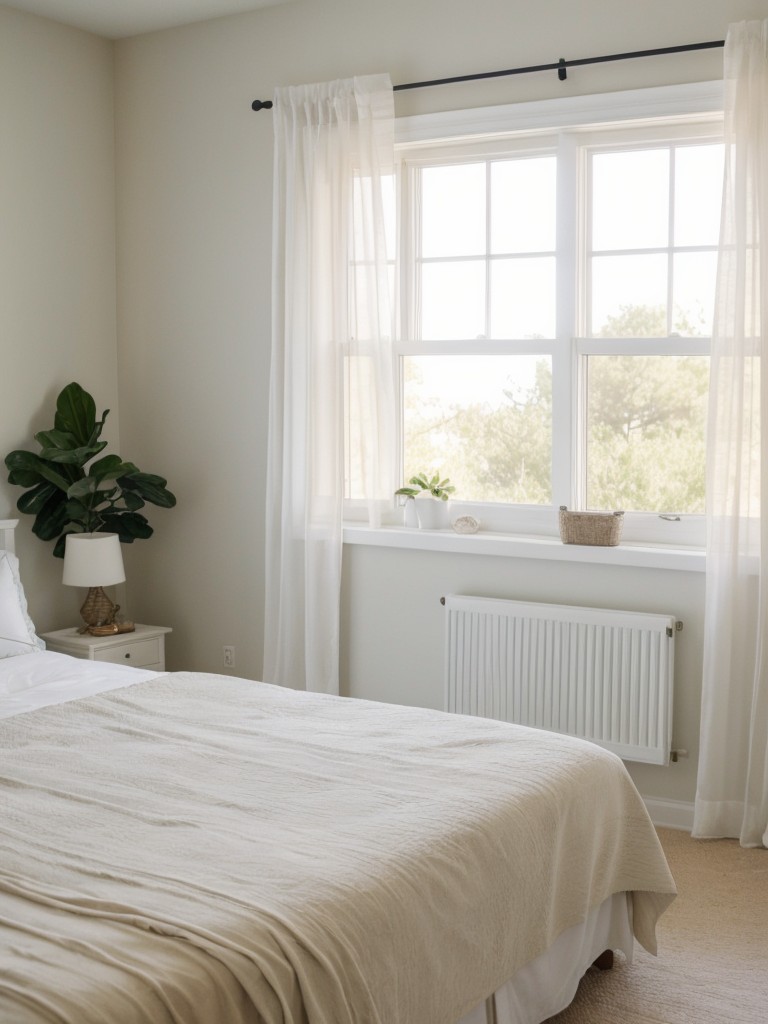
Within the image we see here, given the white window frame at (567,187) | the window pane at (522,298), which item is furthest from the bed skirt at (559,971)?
the window pane at (522,298)

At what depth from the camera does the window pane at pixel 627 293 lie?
390 cm

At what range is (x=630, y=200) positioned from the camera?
3.93m

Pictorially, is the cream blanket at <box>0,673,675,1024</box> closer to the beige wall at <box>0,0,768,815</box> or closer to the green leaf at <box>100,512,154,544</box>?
the beige wall at <box>0,0,768,815</box>

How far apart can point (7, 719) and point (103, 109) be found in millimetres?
3045

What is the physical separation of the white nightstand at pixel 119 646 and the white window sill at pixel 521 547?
0.95m

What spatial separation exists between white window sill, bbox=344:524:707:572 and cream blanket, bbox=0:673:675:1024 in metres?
1.14

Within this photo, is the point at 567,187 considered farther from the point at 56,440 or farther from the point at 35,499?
the point at 35,499

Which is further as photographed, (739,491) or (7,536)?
(7,536)

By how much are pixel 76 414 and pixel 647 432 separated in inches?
92.3

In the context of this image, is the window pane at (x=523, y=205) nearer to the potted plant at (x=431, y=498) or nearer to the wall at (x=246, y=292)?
the wall at (x=246, y=292)

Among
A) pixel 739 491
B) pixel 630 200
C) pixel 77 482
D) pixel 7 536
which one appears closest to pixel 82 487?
pixel 77 482

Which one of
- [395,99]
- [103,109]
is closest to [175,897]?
[395,99]

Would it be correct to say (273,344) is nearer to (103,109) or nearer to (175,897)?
(103,109)

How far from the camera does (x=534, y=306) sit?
162 inches
